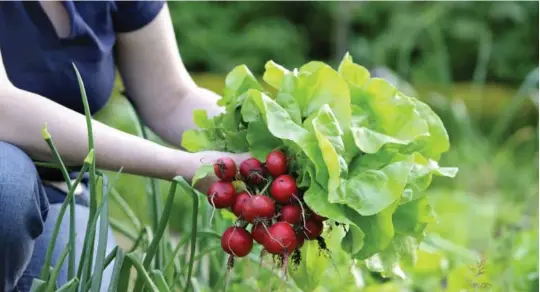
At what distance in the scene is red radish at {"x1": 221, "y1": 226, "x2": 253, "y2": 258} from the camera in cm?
110

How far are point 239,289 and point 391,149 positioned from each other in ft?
1.99

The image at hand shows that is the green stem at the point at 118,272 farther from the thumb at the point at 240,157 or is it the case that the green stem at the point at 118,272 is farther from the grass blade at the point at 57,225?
the thumb at the point at 240,157

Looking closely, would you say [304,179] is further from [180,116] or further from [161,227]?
[180,116]

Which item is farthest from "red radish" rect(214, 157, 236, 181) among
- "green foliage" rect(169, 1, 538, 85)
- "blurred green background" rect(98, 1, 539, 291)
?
"green foliage" rect(169, 1, 538, 85)

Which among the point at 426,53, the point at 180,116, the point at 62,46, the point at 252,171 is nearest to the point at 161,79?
the point at 180,116

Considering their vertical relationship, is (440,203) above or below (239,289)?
below

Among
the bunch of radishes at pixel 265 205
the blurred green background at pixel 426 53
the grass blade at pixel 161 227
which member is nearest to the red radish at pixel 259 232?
the bunch of radishes at pixel 265 205

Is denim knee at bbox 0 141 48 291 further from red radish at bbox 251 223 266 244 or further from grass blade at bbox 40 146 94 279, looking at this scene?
red radish at bbox 251 223 266 244

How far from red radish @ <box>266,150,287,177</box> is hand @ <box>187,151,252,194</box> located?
0.17ft

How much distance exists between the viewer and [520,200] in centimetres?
294

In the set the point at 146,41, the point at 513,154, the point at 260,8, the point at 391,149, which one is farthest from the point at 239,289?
the point at 260,8

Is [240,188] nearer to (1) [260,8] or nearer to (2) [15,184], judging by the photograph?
(2) [15,184]

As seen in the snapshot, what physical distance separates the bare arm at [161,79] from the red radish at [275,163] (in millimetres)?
423

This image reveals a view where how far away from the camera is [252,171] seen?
43.5 inches
